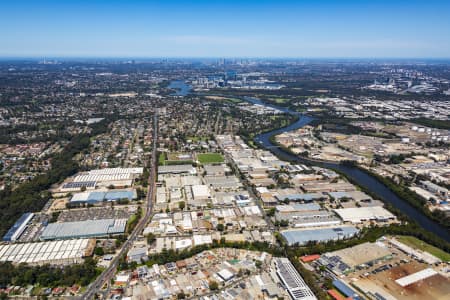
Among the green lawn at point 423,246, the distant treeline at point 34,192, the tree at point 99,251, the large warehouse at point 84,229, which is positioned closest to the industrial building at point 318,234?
the green lawn at point 423,246

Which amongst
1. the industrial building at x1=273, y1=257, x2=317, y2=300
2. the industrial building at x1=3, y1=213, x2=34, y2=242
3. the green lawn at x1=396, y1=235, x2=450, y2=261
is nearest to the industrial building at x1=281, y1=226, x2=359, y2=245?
the industrial building at x1=273, y1=257, x2=317, y2=300

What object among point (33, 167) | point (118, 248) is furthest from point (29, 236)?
point (33, 167)

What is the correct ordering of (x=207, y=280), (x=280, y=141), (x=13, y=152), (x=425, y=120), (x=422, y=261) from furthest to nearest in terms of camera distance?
(x=425, y=120)
(x=280, y=141)
(x=13, y=152)
(x=422, y=261)
(x=207, y=280)

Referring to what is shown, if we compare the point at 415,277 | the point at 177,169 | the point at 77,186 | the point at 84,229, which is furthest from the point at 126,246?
the point at 415,277

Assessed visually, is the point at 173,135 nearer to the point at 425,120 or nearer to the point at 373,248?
the point at 373,248

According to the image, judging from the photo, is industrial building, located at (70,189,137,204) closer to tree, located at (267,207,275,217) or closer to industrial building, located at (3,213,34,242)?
industrial building, located at (3,213,34,242)

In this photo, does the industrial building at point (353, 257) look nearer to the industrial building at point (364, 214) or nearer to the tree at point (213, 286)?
the industrial building at point (364, 214)
